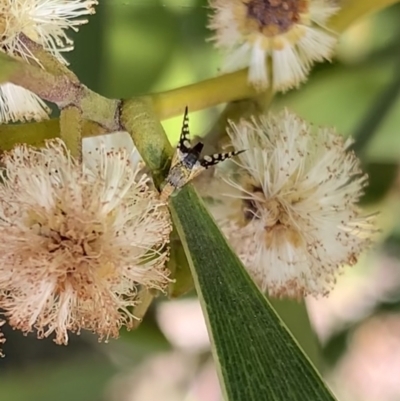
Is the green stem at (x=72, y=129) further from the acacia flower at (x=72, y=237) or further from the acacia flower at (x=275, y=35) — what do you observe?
the acacia flower at (x=275, y=35)

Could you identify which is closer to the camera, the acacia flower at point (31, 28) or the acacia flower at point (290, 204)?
the acacia flower at point (31, 28)

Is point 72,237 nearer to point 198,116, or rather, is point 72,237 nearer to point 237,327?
point 237,327

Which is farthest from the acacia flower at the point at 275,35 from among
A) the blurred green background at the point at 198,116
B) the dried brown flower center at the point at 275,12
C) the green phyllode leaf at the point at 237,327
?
the green phyllode leaf at the point at 237,327

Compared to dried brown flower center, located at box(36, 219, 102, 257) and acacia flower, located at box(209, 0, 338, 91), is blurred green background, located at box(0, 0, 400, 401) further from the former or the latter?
dried brown flower center, located at box(36, 219, 102, 257)

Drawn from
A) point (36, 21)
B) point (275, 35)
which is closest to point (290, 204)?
point (275, 35)

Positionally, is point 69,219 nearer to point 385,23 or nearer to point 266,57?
point 266,57

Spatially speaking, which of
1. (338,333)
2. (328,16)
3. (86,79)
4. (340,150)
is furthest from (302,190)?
(338,333)
